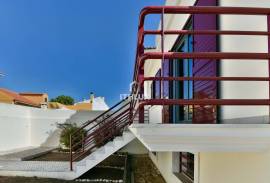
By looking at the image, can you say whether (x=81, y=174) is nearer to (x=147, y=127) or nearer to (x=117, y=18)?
(x=147, y=127)

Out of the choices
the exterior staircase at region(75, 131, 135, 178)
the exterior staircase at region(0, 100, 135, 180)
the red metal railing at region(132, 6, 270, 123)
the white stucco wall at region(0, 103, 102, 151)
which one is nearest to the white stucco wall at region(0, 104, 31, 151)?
the white stucco wall at region(0, 103, 102, 151)

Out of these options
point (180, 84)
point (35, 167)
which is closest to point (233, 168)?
point (180, 84)

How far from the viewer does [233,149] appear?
265 cm

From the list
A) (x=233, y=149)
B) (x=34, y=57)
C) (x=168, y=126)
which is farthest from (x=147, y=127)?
(x=34, y=57)

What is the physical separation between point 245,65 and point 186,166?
4.48 m

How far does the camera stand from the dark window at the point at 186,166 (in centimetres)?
642

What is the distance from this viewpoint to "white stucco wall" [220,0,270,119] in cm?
289

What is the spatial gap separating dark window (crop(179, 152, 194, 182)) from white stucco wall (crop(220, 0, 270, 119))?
3198 mm

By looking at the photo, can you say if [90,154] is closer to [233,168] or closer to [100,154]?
[100,154]

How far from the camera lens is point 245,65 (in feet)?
10.1

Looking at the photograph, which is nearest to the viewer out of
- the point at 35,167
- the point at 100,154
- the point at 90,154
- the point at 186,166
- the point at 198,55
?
the point at 198,55

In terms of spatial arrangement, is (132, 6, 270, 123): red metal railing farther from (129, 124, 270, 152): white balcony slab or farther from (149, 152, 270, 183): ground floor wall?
(149, 152, 270, 183): ground floor wall

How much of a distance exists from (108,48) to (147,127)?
93.9 ft

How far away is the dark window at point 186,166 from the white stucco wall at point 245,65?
3.20m
